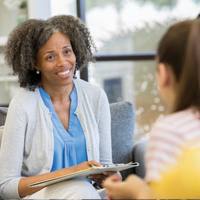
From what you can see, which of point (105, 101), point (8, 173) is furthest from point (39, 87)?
point (8, 173)

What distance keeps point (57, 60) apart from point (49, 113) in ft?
0.93

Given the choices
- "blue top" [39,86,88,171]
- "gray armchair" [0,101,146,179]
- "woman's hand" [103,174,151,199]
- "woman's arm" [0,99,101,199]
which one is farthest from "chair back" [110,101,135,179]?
"woman's hand" [103,174,151,199]

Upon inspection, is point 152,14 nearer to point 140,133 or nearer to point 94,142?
point 140,133

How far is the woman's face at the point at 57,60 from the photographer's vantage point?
1.55 metres

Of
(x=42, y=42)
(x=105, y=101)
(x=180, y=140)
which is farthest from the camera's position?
(x=105, y=101)

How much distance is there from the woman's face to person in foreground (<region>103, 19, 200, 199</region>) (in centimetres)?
84

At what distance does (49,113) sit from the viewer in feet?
5.02

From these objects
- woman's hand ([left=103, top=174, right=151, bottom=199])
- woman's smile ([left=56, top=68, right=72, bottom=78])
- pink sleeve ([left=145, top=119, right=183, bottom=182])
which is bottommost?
woman's hand ([left=103, top=174, right=151, bottom=199])

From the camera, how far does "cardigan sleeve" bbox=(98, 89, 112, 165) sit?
164cm

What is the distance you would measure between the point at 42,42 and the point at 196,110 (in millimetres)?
1011

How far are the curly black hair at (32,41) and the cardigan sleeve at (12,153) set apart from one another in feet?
0.67

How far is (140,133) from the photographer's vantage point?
3125 millimetres

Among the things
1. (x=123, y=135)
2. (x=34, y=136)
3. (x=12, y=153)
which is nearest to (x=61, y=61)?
(x=34, y=136)

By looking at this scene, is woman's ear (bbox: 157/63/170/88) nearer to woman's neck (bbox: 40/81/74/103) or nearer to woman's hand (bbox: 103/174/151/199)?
woman's hand (bbox: 103/174/151/199)
